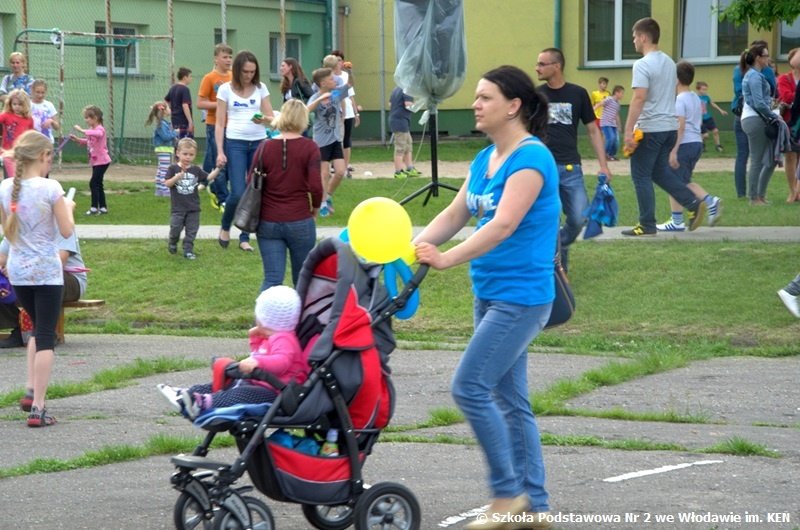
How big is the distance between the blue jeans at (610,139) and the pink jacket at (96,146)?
11.7 meters

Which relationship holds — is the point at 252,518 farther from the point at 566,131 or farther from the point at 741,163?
the point at 741,163

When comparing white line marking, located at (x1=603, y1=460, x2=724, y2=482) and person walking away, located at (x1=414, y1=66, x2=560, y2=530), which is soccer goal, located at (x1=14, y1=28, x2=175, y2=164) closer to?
white line marking, located at (x1=603, y1=460, x2=724, y2=482)

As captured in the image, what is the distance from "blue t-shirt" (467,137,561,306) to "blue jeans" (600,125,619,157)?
2183 centimetres

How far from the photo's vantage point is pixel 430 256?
17.6ft

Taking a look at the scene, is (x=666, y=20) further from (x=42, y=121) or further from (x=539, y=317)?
(x=539, y=317)

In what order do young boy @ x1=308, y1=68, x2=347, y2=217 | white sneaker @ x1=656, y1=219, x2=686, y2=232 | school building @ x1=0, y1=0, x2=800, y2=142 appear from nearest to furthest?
white sneaker @ x1=656, y1=219, x2=686, y2=232, young boy @ x1=308, y1=68, x2=347, y2=217, school building @ x1=0, y1=0, x2=800, y2=142

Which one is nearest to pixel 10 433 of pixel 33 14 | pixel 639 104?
pixel 639 104

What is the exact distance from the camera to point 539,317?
221 inches

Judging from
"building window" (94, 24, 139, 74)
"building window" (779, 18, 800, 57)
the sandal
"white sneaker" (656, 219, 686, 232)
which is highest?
"building window" (779, 18, 800, 57)

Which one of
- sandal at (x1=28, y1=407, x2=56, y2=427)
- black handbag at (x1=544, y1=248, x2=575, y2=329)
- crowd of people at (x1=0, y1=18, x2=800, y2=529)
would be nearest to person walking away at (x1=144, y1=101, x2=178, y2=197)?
crowd of people at (x1=0, y1=18, x2=800, y2=529)

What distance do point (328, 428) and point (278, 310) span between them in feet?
1.80

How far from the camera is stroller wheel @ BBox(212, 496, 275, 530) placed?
5.25 m

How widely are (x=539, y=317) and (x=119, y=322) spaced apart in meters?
7.32

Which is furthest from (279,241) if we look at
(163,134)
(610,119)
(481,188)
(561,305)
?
(610,119)
